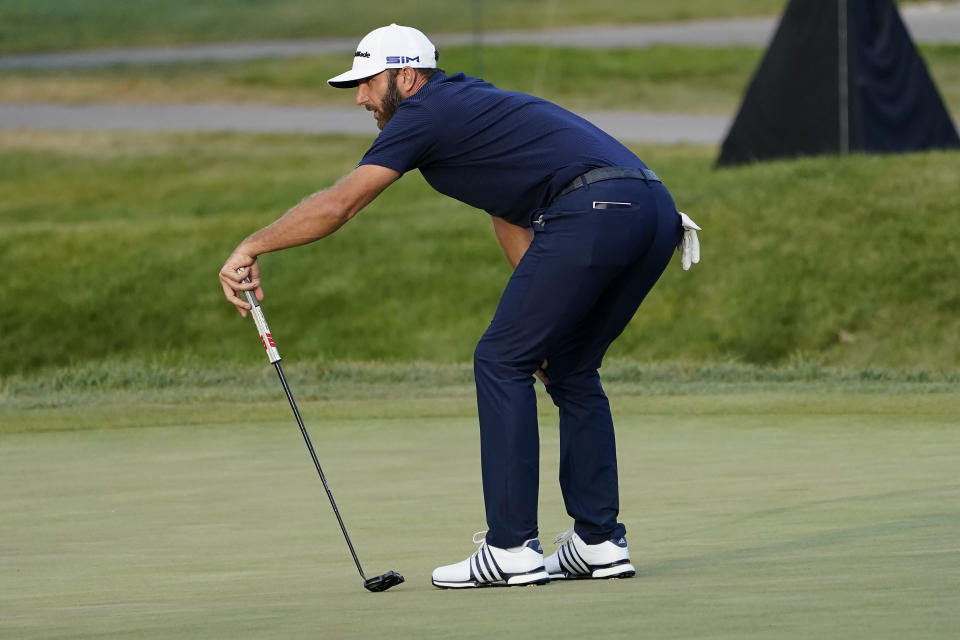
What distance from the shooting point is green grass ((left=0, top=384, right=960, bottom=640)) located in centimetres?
419

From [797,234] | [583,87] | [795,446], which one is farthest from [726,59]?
[795,446]

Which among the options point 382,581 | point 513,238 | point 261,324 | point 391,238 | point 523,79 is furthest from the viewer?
point 523,79

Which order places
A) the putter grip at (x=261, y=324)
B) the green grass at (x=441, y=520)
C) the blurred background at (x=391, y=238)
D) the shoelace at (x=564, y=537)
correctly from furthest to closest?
1. the blurred background at (x=391, y=238)
2. the putter grip at (x=261, y=324)
3. the shoelace at (x=564, y=537)
4. the green grass at (x=441, y=520)

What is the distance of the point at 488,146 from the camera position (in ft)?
16.2

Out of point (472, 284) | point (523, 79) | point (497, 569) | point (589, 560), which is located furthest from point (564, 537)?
point (523, 79)

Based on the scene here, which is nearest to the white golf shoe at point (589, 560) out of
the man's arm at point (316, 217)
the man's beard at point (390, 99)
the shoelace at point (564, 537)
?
the shoelace at point (564, 537)

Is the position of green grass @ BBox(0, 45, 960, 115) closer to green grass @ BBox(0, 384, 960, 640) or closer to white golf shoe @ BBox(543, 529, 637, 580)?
green grass @ BBox(0, 384, 960, 640)

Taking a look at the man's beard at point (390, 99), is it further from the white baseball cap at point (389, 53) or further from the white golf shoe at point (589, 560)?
the white golf shoe at point (589, 560)

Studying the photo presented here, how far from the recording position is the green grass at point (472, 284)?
15742 millimetres

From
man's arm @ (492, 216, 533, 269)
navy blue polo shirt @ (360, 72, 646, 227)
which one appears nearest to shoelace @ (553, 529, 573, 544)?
man's arm @ (492, 216, 533, 269)

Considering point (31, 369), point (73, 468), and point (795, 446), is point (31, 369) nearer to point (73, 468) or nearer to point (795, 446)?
point (73, 468)

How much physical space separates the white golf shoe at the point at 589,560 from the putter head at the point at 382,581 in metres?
0.55

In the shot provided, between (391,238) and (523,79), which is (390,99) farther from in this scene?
(523,79)

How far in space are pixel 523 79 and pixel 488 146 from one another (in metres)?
29.4
